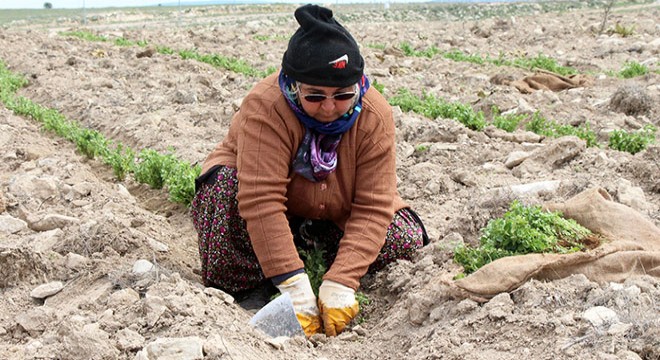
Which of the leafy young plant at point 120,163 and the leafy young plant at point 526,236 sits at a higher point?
the leafy young plant at point 526,236

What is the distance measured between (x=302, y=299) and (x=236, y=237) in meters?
0.52

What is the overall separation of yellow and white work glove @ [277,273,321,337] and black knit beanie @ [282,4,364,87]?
0.87m

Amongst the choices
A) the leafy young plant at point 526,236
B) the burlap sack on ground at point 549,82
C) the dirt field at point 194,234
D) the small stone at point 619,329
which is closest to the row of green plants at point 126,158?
the dirt field at point 194,234

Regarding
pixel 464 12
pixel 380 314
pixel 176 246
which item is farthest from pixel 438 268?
pixel 464 12

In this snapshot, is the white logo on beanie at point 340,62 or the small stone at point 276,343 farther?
the white logo on beanie at point 340,62

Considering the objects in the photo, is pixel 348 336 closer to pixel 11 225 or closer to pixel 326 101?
pixel 326 101

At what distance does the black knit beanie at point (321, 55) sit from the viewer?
329 cm

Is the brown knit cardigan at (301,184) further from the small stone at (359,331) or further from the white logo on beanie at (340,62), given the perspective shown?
the white logo on beanie at (340,62)

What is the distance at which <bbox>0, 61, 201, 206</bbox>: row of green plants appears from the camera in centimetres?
521

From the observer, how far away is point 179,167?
5496 mm

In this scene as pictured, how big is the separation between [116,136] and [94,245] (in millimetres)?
3628

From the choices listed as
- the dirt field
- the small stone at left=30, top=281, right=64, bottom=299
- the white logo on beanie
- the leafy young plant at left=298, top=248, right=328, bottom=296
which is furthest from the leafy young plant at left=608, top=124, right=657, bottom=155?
the small stone at left=30, top=281, right=64, bottom=299

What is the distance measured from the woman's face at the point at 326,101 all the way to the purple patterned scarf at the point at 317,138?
40 mm

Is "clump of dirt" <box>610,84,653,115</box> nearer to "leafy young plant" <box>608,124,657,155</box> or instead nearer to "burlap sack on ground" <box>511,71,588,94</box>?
"leafy young plant" <box>608,124,657,155</box>
